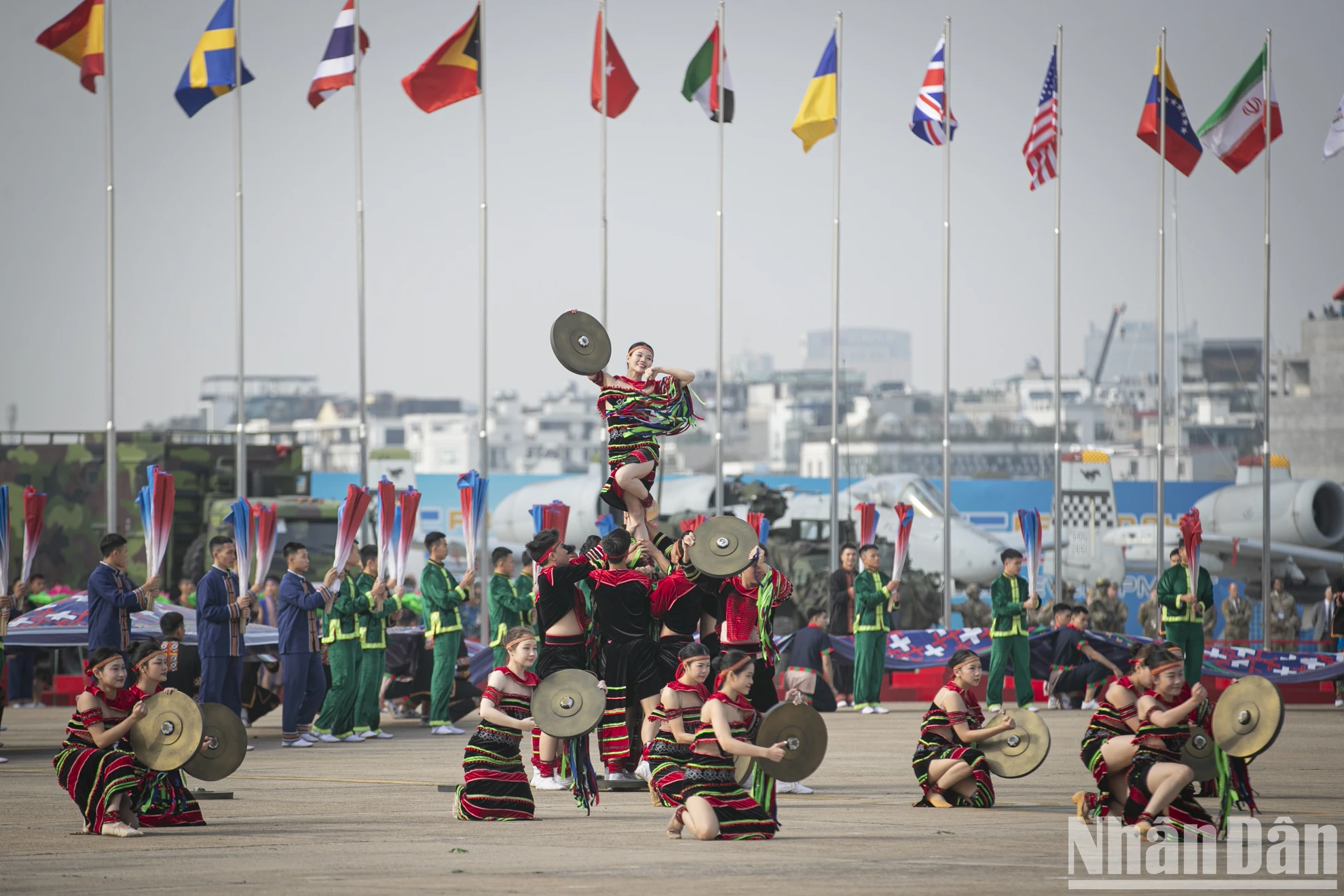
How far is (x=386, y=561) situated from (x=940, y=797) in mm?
Answer: 7224

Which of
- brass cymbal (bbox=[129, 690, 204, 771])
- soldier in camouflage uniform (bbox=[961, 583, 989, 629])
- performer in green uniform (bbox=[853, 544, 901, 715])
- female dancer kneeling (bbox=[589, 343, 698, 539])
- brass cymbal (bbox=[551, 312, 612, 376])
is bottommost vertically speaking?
soldier in camouflage uniform (bbox=[961, 583, 989, 629])

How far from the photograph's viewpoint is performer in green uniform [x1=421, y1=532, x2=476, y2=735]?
614 inches

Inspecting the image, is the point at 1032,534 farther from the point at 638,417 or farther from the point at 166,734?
the point at 166,734

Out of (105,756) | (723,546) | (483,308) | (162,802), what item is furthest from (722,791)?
(483,308)

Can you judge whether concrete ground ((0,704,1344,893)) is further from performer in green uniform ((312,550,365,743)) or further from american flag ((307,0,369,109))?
american flag ((307,0,369,109))

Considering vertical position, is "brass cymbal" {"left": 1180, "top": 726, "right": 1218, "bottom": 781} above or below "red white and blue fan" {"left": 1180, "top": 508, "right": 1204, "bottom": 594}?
below

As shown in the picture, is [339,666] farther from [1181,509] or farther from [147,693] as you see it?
[1181,509]

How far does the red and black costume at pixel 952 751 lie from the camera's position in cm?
999

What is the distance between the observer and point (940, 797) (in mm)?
9992

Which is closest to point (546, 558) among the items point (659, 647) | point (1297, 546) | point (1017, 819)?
point (659, 647)

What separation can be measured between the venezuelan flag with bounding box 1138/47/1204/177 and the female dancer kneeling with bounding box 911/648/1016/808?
1676 centimetres

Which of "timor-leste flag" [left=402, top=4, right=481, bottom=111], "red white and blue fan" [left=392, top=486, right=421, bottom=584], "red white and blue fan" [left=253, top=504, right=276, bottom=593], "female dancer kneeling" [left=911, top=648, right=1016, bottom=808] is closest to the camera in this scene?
"female dancer kneeling" [left=911, top=648, right=1016, bottom=808]

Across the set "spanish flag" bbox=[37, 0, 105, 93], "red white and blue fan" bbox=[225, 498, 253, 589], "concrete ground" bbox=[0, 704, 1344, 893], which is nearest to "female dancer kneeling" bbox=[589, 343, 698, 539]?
"concrete ground" bbox=[0, 704, 1344, 893]

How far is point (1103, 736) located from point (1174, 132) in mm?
17700
